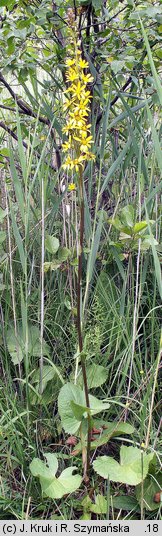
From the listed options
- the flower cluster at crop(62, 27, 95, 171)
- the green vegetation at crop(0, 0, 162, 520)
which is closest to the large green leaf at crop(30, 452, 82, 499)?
the green vegetation at crop(0, 0, 162, 520)

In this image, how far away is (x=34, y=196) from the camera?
1.92m

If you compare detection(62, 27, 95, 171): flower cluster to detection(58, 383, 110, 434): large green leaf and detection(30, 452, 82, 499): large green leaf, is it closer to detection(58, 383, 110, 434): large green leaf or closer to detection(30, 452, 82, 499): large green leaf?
detection(58, 383, 110, 434): large green leaf

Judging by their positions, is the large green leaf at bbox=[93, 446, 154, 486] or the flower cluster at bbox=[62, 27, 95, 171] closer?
the flower cluster at bbox=[62, 27, 95, 171]

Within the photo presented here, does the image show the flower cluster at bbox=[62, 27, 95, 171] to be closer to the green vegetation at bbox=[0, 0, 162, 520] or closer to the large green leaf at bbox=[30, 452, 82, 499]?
the green vegetation at bbox=[0, 0, 162, 520]

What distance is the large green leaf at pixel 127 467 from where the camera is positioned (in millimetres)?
1110

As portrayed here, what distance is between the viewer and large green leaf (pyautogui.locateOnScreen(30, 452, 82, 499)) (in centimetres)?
110

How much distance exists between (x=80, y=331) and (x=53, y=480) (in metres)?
0.33

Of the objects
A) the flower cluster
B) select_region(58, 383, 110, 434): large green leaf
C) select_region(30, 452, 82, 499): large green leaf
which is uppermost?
the flower cluster

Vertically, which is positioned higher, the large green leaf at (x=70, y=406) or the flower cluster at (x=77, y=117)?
the flower cluster at (x=77, y=117)

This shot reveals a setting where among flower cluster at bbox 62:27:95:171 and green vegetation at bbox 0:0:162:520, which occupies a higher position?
flower cluster at bbox 62:27:95:171

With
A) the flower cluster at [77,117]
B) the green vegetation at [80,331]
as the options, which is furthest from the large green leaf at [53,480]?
the flower cluster at [77,117]

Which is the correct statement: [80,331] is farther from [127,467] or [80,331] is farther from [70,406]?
[127,467]

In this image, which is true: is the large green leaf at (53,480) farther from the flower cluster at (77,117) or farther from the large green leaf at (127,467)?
the flower cluster at (77,117)

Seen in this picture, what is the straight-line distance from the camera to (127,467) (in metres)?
1.15
